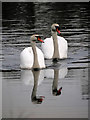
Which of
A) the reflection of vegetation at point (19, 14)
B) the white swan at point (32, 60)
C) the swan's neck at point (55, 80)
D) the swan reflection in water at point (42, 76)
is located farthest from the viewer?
the reflection of vegetation at point (19, 14)

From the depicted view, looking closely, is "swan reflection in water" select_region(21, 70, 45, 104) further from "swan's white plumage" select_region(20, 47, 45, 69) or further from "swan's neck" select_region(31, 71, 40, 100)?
"swan's white plumage" select_region(20, 47, 45, 69)

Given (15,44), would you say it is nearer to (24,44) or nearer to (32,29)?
(24,44)

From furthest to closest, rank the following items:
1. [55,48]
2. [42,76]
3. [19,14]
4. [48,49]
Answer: [19,14] → [48,49] → [55,48] → [42,76]

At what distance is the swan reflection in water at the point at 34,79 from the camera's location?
1225 cm

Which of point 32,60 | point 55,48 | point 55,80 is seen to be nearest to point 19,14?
point 55,48

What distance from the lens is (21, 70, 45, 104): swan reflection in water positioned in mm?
12249

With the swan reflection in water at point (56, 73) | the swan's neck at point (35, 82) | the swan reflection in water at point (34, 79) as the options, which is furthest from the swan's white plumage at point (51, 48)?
the swan's neck at point (35, 82)

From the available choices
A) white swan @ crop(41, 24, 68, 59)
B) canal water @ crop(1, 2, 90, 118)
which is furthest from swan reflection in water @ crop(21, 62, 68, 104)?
white swan @ crop(41, 24, 68, 59)

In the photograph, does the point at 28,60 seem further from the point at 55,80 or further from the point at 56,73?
the point at 55,80

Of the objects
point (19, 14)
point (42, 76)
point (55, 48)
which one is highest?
point (55, 48)

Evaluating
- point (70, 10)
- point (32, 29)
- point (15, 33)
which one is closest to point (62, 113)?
point (15, 33)

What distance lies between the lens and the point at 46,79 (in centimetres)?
1427

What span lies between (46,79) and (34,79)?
30 cm

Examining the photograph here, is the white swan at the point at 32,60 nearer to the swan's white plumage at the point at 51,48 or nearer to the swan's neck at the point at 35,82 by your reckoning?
the swan's neck at the point at 35,82
